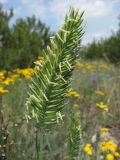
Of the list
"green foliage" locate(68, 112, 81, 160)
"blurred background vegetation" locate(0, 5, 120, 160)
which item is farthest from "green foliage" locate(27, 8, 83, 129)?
"green foliage" locate(68, 112, 81, 160)

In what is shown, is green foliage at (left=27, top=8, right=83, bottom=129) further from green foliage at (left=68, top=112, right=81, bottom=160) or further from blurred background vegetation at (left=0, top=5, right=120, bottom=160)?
green foliage at (left=68, top=112, right=81, bottom=160)

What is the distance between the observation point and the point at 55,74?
3.51 feet

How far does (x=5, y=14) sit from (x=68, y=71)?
1086 centimetres

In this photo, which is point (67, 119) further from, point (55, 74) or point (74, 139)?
point (55, 74)

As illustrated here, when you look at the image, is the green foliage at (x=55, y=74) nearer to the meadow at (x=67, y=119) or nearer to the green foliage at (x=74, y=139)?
the green foliage at (x=74, y=139)

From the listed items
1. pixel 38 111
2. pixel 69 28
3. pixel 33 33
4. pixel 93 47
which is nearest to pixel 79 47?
pixel 69 28

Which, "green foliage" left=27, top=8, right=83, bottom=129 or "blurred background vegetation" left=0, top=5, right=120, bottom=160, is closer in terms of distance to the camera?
"green foliage" left=27, top=8, right=83, bottom=129

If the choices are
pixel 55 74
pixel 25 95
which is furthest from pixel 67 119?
pixel 55 74

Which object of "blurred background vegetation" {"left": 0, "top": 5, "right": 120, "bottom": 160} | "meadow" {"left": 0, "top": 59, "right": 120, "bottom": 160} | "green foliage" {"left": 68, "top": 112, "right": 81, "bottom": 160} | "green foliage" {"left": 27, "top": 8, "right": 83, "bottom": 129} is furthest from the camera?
"meadow" {"left": 0, "top": 59, "right": 120, "bottom": 160}

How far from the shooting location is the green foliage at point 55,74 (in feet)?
3.45

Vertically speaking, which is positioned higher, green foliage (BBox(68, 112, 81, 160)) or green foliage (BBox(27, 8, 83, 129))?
green foliage (BBox(27, 8, 83, 129))

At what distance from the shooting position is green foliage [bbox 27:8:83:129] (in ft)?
3.45

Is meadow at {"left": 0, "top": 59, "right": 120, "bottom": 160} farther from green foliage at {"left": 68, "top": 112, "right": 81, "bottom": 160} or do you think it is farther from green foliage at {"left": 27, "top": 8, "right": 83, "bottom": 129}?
green foliage at {"left": 27, "top": 8, "right": 83, "bottom": 129}

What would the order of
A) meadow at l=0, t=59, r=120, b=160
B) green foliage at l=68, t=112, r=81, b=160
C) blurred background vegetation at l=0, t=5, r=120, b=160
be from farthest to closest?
meadow at l=0, t=59, r=120, b=160
blurred background vegetation at l=0, t=5, r=120, b=160
green foliage at l=68, t=112, r=81, b=160
